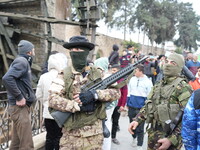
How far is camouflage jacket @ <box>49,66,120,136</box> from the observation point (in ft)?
6.17

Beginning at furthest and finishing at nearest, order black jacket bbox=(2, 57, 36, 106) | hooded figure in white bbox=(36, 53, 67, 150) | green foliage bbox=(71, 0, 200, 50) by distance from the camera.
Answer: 1. green foliage bbox=(71, 0, 200, 50)
2. hooded figure in white bbox=(36, 53, 67, 150)
3. black jacket bbox=(2, 57, 36, 106)

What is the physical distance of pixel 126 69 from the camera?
244 centimetres

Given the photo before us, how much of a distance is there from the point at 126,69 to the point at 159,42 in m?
36.4

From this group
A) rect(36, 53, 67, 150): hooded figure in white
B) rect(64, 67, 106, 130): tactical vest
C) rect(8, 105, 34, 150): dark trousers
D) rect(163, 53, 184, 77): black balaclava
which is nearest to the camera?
rect(64, 67, 106, 130): tactical vest

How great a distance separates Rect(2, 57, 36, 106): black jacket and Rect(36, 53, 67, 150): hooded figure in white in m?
0.21

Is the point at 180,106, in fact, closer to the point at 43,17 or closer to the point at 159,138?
the point at 159,138

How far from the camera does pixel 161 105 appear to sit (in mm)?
2164

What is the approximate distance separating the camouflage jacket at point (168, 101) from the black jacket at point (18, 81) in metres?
1.47

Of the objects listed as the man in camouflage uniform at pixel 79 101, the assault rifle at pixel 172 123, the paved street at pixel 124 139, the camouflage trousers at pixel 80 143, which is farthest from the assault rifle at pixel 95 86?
the paved street at pixel 124 139

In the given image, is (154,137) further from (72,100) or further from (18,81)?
(18,81)

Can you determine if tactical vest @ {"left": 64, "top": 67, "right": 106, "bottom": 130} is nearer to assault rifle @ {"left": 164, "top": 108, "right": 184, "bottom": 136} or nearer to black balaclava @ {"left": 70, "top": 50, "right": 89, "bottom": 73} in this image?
black balaclava @ {"left": 70, "top": 50, "right": 89, "bottom": 73}

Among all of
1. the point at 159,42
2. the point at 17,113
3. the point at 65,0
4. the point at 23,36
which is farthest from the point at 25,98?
the point at 159,42

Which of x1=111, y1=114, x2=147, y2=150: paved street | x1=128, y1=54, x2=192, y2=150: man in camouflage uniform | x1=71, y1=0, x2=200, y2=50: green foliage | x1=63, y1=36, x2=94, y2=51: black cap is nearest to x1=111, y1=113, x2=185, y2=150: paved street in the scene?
x1=111, y1=114, x2=147, y2=150: paved street

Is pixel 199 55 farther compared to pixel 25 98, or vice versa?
pixel 199 55
